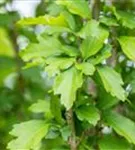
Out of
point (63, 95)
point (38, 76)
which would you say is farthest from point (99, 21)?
point (38, 76)

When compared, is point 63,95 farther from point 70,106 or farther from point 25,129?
point 25,129

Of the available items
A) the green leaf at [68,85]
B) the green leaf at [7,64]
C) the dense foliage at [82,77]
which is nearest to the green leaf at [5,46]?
the green leaf at [7,64]

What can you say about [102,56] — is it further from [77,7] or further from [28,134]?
[28,134]

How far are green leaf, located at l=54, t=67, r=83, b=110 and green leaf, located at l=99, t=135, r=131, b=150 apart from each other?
20 cm

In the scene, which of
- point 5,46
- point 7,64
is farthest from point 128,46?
point 5,46

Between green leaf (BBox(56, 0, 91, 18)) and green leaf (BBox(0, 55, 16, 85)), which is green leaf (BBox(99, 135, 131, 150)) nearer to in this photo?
green leaf (BBox(56, 0, 91, 18))

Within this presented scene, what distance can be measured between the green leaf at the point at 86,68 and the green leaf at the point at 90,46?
40mm

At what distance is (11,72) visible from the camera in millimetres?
2312

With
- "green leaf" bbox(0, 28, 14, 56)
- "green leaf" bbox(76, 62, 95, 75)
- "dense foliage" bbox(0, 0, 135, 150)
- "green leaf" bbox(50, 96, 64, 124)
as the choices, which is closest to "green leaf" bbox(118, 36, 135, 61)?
"dense foliage" bbox(0, 0, 135, 150)

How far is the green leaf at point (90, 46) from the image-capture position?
1328 mm

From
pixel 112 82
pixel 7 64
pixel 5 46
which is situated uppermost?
pixel 112 82

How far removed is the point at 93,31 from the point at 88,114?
0.22 meters

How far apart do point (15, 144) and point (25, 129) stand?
6cm

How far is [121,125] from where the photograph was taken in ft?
4.45
